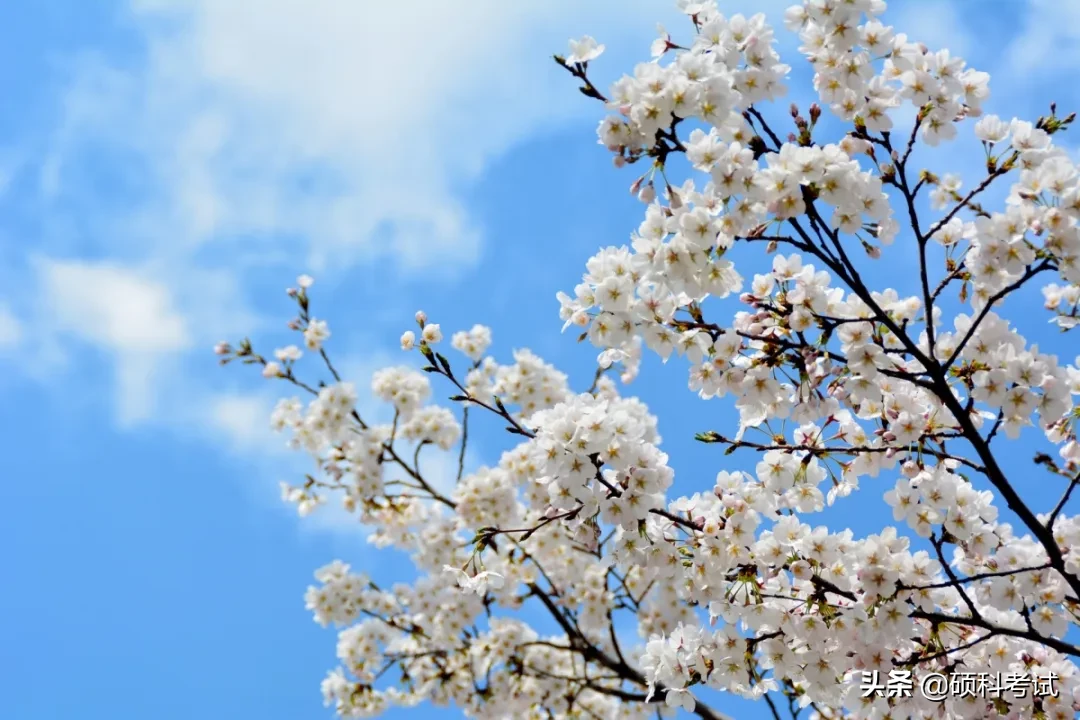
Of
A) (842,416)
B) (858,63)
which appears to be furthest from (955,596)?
(858,63)

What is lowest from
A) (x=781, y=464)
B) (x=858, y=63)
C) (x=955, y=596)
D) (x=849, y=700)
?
(x=849, y=700)

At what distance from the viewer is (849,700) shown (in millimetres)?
4730

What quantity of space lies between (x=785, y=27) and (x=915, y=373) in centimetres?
197

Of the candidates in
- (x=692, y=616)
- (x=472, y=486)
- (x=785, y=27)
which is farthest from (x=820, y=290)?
(x=692, y=616)

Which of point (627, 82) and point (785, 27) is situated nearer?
point (627, 82)

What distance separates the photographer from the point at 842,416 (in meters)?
4.75

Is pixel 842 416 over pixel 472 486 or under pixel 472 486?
under

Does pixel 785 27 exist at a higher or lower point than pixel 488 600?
higher

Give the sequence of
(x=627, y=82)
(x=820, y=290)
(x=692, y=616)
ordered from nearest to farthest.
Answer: (x=627, y=82) < (x=820, y=290) < (x=692, y=616)

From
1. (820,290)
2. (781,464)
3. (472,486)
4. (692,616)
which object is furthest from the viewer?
(692,616)

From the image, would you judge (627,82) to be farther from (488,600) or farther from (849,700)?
(488,600)

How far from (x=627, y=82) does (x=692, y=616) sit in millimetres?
6286

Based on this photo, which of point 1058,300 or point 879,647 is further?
point 1058,300

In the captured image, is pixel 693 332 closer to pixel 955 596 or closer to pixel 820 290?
pixel 820 290
